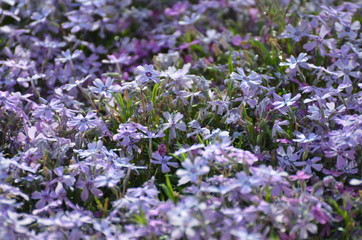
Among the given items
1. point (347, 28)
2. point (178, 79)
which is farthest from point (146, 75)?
point (347, 28)

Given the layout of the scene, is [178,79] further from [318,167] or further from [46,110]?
[318,167]

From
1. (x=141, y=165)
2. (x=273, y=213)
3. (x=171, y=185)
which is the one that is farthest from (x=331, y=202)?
(x=141, y=165)

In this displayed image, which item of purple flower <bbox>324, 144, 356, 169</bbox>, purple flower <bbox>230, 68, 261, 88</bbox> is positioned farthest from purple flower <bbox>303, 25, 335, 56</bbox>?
purple flower <bbox>324, 144, 356, 169</bbox>

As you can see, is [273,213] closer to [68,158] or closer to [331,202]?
[331,202]

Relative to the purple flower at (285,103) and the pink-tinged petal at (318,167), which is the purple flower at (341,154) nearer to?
the pink-tinged petal at (318,167)

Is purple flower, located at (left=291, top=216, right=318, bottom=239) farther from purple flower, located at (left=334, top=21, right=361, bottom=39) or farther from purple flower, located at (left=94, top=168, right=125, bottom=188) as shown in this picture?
purple flower, located at (left=334, top=21, right=361, bottom=39)

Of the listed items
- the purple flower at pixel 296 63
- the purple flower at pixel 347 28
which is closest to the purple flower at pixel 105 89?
the purple flower at pixel 296 63
